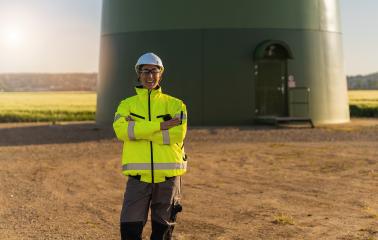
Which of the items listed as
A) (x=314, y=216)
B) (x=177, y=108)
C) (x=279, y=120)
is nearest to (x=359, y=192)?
(x=314, y=216)

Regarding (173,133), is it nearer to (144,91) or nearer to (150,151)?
(150,151)

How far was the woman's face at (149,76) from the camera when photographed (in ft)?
15.8

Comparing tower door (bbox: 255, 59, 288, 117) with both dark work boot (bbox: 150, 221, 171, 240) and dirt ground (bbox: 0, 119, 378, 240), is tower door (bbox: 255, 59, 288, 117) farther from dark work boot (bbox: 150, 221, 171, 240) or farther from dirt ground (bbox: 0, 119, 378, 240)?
dark work boot (bbox: 150, 221, 171, 240)

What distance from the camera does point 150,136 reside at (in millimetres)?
4691

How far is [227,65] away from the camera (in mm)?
19156

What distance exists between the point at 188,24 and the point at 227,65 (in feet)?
5.73

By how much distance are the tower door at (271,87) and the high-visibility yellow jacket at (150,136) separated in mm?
14824

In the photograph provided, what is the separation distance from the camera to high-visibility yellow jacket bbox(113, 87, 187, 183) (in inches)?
185

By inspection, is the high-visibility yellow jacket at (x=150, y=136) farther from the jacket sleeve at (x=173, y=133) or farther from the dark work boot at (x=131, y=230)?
the dark work boot at (x=131, y=230)

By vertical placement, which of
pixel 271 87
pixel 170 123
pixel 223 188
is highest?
pixel 271 87

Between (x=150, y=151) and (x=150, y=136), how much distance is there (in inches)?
4.8

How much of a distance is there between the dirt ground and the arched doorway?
10.2 feet

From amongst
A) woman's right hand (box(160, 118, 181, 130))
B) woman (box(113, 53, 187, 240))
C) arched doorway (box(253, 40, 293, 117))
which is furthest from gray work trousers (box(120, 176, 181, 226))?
arched doorway (box(253, 40, 293, 117))

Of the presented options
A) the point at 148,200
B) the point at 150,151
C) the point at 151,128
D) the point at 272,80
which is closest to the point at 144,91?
the point at 151,128
